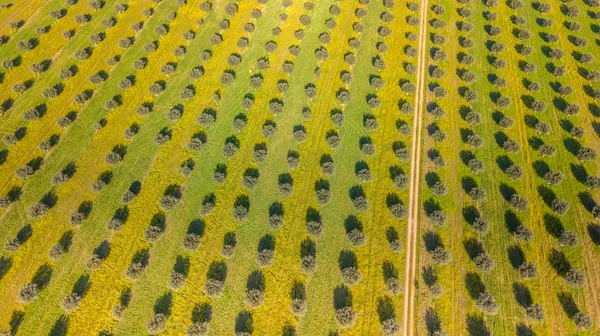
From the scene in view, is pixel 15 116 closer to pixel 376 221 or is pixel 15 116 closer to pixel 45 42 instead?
pixel 45 42

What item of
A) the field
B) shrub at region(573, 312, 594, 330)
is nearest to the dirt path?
the field

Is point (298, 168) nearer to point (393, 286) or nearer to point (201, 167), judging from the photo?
point (201, 167)

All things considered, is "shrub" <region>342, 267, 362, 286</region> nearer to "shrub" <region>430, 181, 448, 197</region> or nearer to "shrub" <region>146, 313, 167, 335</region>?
"shrub" <region>430, 181, 448, 197</region>

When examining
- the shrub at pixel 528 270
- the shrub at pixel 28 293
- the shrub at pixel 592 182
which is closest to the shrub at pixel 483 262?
the shrub at pixel 528 270

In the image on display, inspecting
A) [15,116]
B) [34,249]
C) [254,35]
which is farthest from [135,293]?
[254,35]

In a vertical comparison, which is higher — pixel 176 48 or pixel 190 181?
pixel 176 48

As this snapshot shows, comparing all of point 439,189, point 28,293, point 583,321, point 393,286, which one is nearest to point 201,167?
point 28,293

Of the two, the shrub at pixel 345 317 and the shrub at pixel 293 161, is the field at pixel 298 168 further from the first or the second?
the shrub at pixel 345 317
